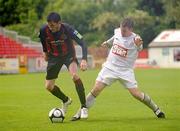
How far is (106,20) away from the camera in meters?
73.2

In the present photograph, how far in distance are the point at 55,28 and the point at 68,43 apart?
517 mm

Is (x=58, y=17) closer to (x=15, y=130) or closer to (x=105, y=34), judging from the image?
→ (x=15, y=130)

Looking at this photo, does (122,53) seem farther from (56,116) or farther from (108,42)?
(56,116)

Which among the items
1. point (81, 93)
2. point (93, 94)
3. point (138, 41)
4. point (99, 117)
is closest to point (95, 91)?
point (93, 94)

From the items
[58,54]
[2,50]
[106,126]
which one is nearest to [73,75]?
[58,54]

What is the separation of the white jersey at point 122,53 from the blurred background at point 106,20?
50.6 metres

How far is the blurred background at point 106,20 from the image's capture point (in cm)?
6481

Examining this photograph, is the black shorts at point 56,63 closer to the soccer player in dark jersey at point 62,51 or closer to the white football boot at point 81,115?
the soccer player in dark jersey at point 62,51

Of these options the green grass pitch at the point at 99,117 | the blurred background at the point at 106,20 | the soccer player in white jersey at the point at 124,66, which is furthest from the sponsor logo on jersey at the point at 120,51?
the blurred background at the point at 106,20

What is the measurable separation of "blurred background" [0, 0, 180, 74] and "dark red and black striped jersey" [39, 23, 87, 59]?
165 ft

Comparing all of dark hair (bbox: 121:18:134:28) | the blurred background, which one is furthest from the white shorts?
the blurred background

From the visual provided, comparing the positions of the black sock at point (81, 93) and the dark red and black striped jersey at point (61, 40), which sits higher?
the dark red and black striped jersey at point (61, 40)

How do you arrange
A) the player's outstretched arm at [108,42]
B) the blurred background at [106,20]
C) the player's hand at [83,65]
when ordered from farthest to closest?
the blurred background at [106,20]
the player's outstretched arm at [108,42]
the player's hand at [83,65]

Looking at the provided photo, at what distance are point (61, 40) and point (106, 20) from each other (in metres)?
62.6
